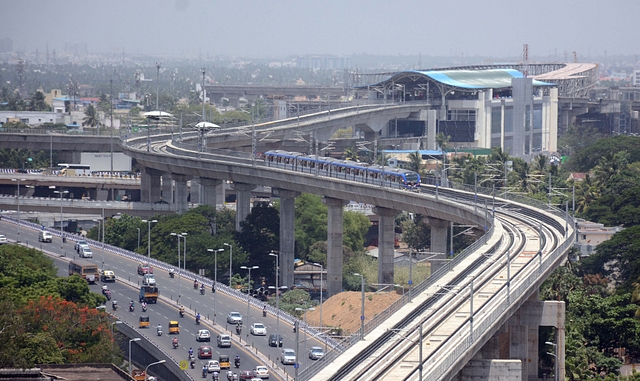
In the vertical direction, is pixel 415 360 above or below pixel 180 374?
above

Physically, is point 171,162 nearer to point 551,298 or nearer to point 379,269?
point 379,269

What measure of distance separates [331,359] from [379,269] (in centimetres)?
6322

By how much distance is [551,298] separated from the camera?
322 ft

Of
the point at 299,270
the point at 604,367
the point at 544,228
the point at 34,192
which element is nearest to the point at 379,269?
the point at 299,270

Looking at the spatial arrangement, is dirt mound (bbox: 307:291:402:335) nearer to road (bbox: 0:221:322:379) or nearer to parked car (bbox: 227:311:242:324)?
road (bbox: 0:221:322:379)

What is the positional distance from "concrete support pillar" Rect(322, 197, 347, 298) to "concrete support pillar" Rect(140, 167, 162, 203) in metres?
38.9

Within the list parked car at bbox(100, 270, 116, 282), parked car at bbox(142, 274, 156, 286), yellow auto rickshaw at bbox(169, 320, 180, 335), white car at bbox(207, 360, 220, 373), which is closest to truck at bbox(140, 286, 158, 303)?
parked car at bbox(142, 274, 156, 286)

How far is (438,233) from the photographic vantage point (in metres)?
121

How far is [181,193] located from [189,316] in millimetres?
53696

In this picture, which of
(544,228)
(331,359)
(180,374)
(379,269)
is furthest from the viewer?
(379,269)

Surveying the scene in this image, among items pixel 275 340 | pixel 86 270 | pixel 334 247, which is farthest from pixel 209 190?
pixel 275 340

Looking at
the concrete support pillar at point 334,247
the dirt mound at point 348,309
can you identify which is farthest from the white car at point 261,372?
the concrete support pillar at point 334,247

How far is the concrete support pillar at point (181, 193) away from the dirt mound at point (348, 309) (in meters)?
45.2

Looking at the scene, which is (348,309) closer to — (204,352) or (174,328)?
(174,328)
